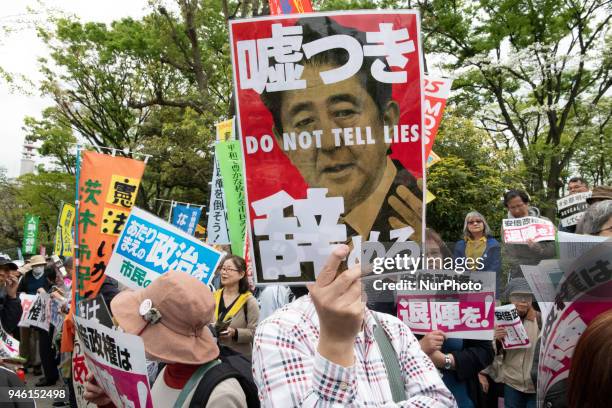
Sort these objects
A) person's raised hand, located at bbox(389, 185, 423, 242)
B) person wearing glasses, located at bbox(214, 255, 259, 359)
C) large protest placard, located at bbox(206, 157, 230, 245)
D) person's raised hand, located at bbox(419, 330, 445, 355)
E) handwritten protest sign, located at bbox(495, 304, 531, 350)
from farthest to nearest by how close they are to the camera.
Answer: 1. large protest placard, located at bbox(206, 157, 230, 245)
2. person wearing glasses, located at bbox(214, 255, 259, 359)
3. handwritten protest sign, located at bbox(495, 304, 531, 350)
4. person's raised hand, located at bbox(419, 330, 445, 355)
5. person's raised hand, located at bbox(389, 185, 423, 242)

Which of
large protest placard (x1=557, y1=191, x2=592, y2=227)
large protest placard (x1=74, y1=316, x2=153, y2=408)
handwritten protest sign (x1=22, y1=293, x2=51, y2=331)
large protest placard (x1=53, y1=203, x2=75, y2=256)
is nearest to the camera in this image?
large protest placard (x1=74, y1=316, x2=153, y2=408)

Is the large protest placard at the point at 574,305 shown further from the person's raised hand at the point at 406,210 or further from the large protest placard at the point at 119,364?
the large protest placard at the point at 119,364

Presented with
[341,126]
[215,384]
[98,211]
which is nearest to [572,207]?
[341,126]

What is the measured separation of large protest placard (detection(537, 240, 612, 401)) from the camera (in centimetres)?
160

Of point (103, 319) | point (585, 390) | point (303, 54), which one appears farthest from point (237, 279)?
point (585, 390)

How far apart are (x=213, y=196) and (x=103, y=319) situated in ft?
15.6

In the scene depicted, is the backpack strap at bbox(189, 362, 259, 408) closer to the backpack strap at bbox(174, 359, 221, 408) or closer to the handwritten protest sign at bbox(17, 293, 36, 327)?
the backpack strap at bbox(174, 359, 221, 408)

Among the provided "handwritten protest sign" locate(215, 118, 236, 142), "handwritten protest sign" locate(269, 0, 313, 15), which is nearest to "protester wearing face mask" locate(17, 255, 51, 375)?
"handwritten protest sign" locate(215, 118, 236, 142)

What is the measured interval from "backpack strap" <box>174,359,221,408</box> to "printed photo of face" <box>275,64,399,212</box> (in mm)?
846

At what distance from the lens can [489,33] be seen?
625 inches

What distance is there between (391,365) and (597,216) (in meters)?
1.66

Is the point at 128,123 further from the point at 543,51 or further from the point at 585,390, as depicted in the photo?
the point at 585,390

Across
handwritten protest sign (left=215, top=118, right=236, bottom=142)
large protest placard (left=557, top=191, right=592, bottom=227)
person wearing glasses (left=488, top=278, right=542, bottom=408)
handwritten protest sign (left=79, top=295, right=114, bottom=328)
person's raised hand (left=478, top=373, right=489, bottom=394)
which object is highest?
handwritten protest sign (left=215, top=118, right=236, bottom=142)

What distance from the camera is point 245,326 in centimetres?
505
